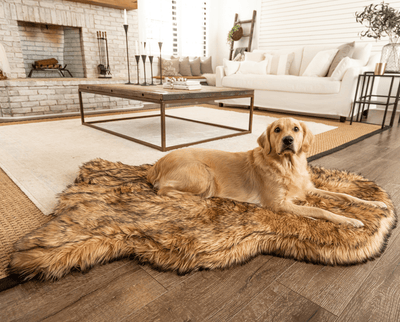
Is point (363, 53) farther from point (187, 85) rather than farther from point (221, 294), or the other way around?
point (221, 294)

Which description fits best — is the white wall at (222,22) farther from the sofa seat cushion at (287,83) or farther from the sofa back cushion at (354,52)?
the sofa seat cushion at (287,83)

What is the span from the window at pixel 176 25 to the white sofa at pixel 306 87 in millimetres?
2989

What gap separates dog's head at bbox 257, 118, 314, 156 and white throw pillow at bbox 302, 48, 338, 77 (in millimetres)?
3345

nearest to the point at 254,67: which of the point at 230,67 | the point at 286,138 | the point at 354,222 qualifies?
the point at 230,67

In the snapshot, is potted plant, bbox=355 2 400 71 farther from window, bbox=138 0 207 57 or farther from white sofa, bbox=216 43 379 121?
window, bbox=138 0 207 57

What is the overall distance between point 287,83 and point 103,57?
12.9 ft

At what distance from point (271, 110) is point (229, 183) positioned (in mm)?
3812

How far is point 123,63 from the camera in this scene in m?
6.14

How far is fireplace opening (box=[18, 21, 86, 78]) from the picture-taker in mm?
5250

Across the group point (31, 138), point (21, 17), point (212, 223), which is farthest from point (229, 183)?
point (21, 17)

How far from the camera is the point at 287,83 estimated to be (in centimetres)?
419

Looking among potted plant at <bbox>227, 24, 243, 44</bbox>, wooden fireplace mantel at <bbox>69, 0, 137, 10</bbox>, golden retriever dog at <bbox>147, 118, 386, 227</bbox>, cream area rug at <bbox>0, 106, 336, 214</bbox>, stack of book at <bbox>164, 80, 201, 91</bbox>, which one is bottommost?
cream area rug at <bbox>0, 106, 336, 214</bbox>

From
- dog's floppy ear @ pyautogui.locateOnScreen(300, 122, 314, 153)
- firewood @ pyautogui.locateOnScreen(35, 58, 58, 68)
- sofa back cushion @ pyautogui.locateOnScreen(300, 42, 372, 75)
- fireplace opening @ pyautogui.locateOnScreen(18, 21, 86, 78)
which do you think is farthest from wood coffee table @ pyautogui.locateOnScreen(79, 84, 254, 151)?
fireplace opening @ pyautogui.locateOnScreen(18, 21, 86, 78)

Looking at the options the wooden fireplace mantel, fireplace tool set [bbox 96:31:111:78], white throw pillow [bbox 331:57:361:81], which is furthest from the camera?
→ fireplace tool set [bbox 96:31:111:78]
